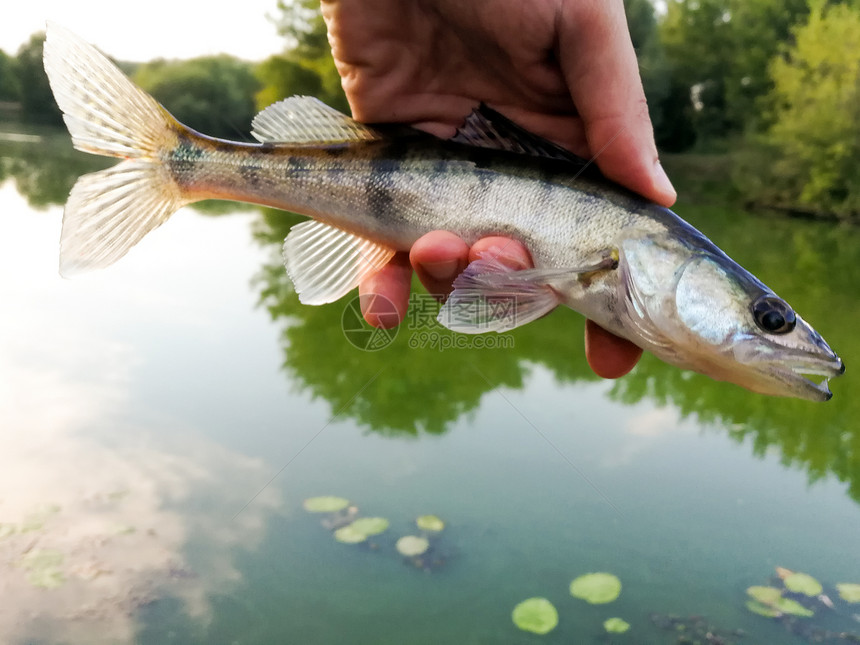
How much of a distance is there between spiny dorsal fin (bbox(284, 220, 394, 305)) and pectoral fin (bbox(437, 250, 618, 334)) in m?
0.61

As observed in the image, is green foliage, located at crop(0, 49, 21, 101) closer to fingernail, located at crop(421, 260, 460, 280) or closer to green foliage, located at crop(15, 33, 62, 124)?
green foliage, located at crop(15, 33, 62, 124)

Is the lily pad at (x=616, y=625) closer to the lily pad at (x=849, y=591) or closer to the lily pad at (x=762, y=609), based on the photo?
the lily pad at (x=762, y=609)

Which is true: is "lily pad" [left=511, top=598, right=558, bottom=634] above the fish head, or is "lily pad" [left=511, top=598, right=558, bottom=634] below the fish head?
below

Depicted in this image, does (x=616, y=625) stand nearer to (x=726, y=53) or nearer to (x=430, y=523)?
(x=430, y=523)

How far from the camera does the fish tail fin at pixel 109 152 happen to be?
8.93 feet

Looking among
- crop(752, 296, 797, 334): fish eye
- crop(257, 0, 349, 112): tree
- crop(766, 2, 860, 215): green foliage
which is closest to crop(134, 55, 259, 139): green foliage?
crop(257, 0, 349, 112): tree

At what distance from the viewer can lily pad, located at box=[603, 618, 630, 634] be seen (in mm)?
4902

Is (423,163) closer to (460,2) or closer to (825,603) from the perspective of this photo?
(460,2)

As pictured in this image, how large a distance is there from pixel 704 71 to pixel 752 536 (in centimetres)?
3249

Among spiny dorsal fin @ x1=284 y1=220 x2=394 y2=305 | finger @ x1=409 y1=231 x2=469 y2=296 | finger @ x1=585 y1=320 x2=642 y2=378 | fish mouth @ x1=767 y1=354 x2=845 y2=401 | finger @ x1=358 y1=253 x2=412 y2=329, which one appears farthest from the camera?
finger @ x1=358 y1=253 x2=412 y2=329

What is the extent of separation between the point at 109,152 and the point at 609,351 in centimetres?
232

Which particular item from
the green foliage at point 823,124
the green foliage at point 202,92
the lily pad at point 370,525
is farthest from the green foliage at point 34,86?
the green foliage at point 823,124

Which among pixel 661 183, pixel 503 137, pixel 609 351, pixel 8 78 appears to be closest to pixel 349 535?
pixel 609 351

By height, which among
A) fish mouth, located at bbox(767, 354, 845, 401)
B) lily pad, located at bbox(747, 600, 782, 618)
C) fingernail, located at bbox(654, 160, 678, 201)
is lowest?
lily pad, located at bbox(747, 600, 782, 618)
